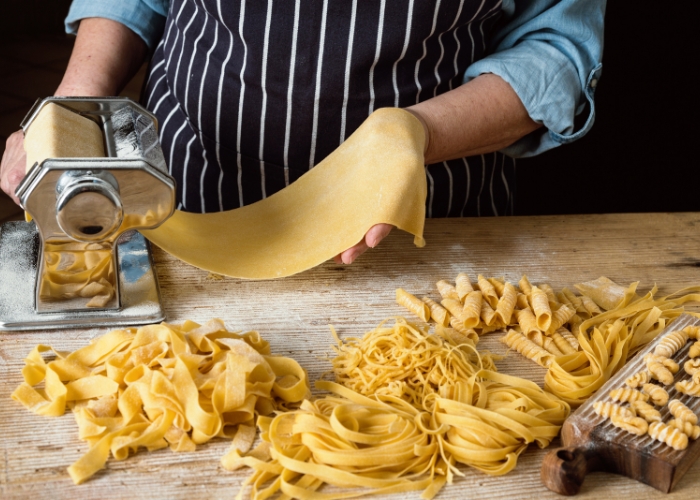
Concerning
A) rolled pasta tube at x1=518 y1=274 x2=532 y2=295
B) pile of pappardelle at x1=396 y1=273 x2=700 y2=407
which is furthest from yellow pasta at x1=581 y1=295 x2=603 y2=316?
rolled pasta tube at x1=518 y1=274 x2=532 y2=295

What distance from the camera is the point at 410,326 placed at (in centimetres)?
125

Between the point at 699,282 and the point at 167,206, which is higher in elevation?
the point at 167,206

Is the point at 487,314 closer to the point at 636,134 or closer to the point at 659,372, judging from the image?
the point at 659,372

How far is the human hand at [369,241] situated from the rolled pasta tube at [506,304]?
236 mm

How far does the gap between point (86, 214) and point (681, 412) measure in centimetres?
90

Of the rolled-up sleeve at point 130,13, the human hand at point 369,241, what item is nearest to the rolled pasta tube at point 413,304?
the human hand at point 369,241

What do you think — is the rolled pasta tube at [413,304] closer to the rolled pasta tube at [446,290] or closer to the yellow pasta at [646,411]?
the rolled pasta tube at [446,290]

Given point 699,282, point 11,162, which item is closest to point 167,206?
point 11,162

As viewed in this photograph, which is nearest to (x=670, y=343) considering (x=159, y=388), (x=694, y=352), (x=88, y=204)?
(x=694, y=352)

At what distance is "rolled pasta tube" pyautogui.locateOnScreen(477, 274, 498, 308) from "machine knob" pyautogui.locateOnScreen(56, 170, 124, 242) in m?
0.65

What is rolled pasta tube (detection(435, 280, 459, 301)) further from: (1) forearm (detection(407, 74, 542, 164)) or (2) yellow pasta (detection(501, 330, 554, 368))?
(1) forearm (detection(407, 74, 542, 164))

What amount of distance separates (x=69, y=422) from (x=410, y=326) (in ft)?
1.76

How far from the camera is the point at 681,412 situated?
1.07 metres

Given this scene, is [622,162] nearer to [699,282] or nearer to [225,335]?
[699,282]
